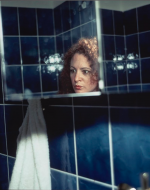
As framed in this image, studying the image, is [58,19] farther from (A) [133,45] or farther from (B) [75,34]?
(A) [133,45]

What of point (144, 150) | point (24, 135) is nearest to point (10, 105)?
point (24, 135)

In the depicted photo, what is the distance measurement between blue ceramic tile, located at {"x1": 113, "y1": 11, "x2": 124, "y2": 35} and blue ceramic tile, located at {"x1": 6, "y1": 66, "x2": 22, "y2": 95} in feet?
1.53

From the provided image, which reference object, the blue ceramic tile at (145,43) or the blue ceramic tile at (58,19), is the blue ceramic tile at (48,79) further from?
the blue ceramic tile at (145,43)

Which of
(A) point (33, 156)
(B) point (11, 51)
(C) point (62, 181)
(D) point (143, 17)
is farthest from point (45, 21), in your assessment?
(C) point (62, 181)

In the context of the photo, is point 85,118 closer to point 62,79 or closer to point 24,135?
point 62,79

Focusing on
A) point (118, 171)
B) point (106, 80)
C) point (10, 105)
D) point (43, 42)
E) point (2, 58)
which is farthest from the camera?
point (10, 105)

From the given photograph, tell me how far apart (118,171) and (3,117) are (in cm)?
68

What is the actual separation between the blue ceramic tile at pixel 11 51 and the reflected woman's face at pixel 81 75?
0.85 feet

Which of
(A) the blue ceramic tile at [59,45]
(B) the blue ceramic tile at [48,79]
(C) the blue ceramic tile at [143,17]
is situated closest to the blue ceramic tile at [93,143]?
(B) the blue ceramic tile at [48,79]

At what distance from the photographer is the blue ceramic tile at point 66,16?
99 centimetres

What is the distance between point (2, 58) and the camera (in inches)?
47.4

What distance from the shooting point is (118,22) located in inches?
32.7

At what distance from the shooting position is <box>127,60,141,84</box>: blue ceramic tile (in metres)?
0.83

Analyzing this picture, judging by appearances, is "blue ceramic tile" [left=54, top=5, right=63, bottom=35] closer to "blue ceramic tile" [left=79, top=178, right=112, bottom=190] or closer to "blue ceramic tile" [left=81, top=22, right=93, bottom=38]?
"blue ceramic tile" [left=81, top=22, right=93, bottom=38]
